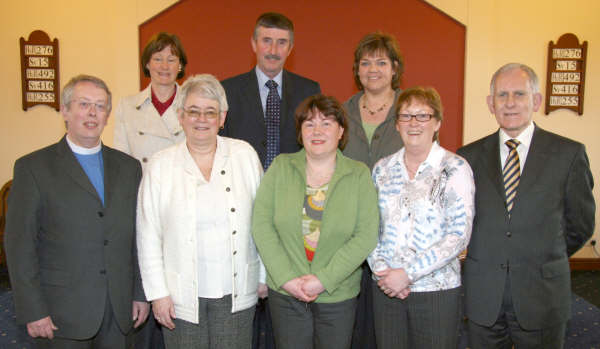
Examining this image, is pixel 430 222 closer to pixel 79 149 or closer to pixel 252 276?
pixel 252 276

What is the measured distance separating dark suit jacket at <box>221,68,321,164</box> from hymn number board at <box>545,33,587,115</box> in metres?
3.98

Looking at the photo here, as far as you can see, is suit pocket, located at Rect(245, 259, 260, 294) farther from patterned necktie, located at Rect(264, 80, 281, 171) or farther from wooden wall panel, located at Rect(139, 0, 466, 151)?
wooden wall panel, located at Rect(139, 0, 466, 151)

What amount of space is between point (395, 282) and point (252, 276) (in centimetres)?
71

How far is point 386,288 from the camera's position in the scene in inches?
80.1

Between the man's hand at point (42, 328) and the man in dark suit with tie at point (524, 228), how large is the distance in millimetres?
2032

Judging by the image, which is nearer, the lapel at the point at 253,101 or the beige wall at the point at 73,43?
the lapel at the point at 253,101

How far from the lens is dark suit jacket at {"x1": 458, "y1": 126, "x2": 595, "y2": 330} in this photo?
2.08 metres

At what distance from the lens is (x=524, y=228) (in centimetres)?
209

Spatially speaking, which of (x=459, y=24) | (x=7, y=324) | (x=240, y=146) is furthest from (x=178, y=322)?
(x=459, y=24)

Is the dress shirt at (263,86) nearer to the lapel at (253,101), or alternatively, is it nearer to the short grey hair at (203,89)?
the lapel at (253,101)

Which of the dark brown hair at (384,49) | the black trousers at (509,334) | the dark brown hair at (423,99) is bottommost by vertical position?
the black trousers at (509,334)

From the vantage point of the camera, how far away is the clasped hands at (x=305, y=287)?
6.63ft

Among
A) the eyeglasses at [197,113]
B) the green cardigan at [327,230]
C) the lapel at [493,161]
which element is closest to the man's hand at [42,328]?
the green cardigan at [327,230]

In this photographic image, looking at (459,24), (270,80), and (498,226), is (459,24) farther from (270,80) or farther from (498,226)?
(498,226)
